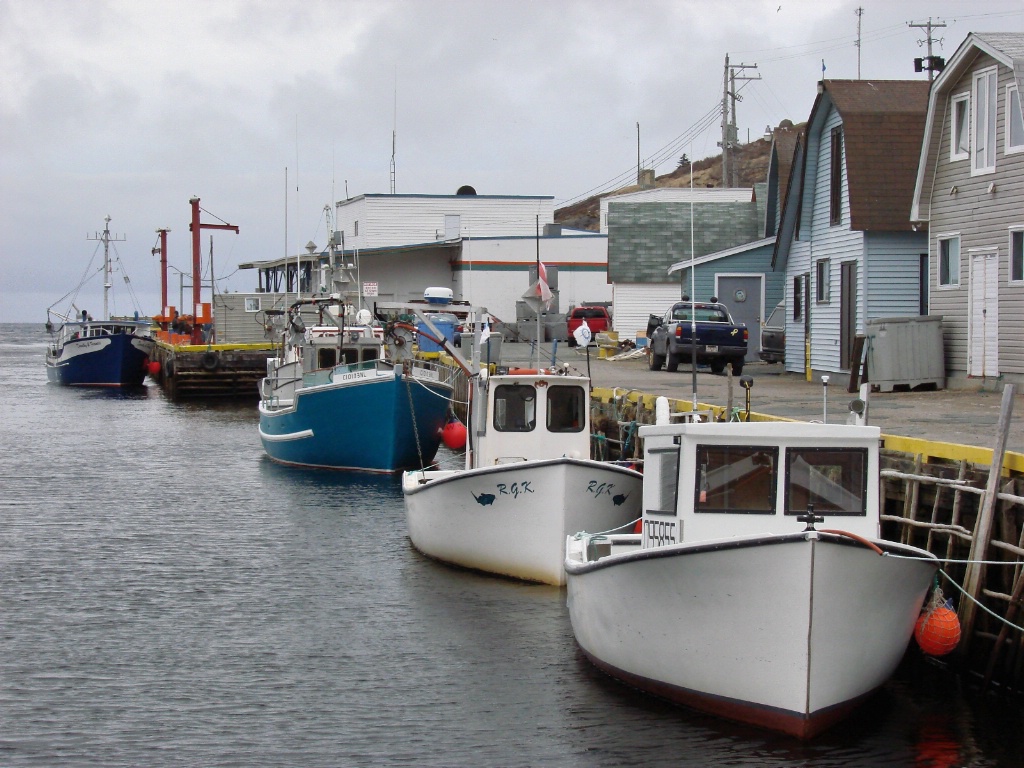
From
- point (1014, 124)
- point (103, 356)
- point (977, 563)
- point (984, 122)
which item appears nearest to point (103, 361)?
point (103, 356)

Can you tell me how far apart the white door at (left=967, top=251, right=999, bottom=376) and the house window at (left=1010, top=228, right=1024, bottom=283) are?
0.47 meters

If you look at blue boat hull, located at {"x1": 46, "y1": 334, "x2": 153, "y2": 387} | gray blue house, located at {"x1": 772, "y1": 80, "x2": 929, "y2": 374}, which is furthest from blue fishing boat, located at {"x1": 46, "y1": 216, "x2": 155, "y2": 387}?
gray blue house, located at {"x1": 772, "y1": 80, "x2": 929, "y2": 374}

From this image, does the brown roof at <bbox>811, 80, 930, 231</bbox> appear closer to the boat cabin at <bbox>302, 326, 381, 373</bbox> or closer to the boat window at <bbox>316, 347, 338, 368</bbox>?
the boat cabin at <bbox>302, 326, 381, 373</bbox>

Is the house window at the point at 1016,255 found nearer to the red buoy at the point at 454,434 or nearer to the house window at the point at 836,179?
the house window at the point at 836,179

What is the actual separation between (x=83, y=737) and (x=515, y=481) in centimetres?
606

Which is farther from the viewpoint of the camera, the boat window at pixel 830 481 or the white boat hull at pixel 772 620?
the boat window at pixel 830 481

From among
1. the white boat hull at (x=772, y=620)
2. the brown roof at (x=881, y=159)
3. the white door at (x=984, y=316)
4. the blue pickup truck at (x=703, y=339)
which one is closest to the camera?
the white boat hull at (x=772, y=620)

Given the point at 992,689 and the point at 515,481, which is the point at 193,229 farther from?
the point at 992,689

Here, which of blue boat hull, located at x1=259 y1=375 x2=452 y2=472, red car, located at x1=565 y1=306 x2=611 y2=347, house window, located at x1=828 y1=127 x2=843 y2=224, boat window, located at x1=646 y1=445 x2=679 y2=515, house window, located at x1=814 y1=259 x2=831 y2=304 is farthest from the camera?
red car, located at x1=565 y1=306 x2=611 y2=347

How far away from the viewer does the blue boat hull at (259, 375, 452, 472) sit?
26.7 metres

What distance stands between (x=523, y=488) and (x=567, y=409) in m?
1.86

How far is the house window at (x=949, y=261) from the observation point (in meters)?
24.7

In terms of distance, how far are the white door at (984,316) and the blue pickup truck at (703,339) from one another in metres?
8.88

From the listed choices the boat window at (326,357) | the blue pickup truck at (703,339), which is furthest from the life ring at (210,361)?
the boat window at (326,357)
